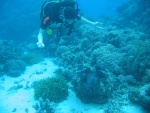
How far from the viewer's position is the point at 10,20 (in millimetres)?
26844

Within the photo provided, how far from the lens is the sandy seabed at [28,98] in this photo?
7.54 metres

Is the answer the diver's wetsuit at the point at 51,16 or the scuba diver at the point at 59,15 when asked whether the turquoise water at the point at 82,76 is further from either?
the diver's wetsuit at the point at 51,16

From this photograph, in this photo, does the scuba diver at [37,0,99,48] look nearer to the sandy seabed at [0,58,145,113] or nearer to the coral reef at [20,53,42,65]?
the sandy seabed at [0,58,145,113]

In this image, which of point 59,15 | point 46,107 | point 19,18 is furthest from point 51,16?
point 19,18

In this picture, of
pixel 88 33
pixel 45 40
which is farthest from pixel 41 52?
pixel 88 33

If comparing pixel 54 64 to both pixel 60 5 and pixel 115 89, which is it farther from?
pixel 60 5

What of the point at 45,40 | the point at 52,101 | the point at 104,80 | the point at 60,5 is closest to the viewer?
the point at 60,5

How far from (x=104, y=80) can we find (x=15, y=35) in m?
20.5

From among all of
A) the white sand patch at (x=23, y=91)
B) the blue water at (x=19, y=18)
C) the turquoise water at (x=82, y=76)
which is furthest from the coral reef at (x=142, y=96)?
the blue water at (x=19, y=18)

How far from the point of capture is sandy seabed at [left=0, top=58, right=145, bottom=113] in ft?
24.7

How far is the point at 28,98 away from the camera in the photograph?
936cm

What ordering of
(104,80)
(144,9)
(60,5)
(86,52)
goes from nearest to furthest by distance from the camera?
1. (60,5)
2. (104,80)
3. (86,52)
4. (144,9)

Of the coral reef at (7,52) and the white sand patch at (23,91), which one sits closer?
the white sand patch at (23,91)

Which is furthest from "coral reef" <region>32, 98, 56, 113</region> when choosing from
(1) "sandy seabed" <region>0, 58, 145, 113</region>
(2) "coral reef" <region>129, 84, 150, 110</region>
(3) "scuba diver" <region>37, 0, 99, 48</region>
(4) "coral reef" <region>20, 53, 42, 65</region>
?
(4) "coral reef" <region>20, 53, 42, 65</region>
